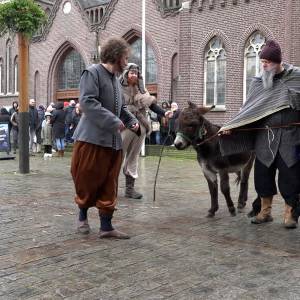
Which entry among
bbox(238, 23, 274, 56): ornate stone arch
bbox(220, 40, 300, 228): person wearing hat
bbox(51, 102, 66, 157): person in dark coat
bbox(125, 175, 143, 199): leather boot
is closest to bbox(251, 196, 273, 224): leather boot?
bbox(220, 40, 300, 228): person wearing hat

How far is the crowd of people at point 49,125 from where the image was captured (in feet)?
59.1

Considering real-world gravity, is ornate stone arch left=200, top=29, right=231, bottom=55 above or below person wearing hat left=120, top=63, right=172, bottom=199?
above

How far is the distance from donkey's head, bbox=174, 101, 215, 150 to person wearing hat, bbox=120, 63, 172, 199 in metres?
1.24

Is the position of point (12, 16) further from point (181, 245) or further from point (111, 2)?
point (111, 2)

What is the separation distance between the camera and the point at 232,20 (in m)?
22.1

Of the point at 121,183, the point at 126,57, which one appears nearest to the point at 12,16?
the point at 121,183

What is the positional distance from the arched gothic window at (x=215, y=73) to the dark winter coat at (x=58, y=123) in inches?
299

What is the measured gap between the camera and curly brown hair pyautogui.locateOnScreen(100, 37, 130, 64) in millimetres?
5376

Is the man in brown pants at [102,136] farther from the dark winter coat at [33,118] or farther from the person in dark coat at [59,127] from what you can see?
the dark winter coat at [33,118]

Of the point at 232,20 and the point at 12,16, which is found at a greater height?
the point at 232,20

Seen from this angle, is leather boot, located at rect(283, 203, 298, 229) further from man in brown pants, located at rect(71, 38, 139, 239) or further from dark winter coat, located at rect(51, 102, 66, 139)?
dark winter coat, located at rect(51, 102, 66, 139)

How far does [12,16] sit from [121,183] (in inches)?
187

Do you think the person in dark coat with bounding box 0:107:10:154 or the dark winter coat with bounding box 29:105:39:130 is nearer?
the person in dark coat with bounding box 0:107:10:154

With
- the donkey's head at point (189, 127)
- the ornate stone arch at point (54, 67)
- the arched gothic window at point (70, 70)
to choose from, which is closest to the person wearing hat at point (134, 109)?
the donkey's head at point (189, 127)
